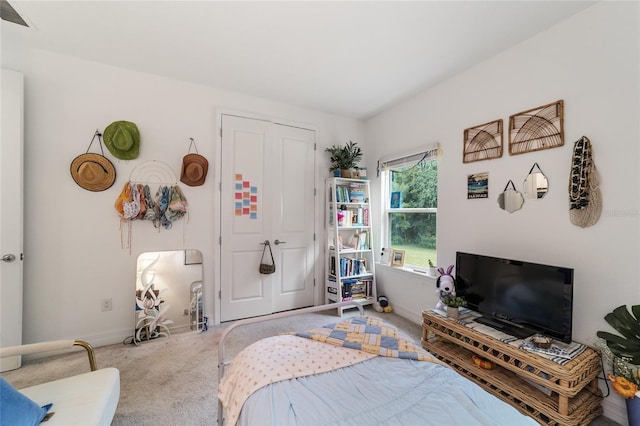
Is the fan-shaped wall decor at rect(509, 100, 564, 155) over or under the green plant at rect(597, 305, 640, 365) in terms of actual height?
over

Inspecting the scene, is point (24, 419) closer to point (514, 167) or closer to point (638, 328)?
point (638, 328)

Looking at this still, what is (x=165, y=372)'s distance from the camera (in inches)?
82.5

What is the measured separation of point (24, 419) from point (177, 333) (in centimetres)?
174

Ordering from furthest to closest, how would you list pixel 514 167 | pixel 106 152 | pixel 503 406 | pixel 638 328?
A: pixel 106 152 → pixel 514 167 → pixel 638 328 → pixel 503 406

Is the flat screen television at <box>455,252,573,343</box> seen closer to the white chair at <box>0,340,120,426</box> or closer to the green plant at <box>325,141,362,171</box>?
the green plant at <box>325,141,362,171</box>

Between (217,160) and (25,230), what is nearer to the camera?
(25,230)

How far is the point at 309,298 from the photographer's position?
141 inches

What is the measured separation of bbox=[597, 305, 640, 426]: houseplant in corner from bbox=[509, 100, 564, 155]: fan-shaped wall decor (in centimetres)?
119

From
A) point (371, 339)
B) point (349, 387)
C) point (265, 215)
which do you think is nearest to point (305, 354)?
point (349, 387)

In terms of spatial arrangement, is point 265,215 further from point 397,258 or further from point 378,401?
point 378,401

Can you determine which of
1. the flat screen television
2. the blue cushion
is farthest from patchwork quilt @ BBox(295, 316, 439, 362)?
the blue cushion

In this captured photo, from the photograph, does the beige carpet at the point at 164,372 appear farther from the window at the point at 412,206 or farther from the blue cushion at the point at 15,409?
the window at the point at 412,206

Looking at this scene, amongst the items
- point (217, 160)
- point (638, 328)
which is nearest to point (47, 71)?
point (217, 160)

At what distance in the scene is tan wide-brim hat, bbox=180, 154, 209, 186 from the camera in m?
2.81
